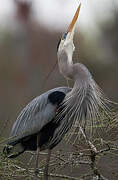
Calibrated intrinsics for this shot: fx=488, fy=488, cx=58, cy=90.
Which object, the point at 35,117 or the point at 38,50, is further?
the point at 38,50

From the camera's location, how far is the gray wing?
122 inches

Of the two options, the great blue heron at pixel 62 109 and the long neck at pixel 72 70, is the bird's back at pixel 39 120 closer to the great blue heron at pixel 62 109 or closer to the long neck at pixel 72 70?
the great blue heron at pixel 62 109

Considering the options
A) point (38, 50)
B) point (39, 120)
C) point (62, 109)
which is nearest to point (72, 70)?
point (62, 109)

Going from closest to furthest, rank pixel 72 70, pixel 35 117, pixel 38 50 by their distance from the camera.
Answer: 1. pixel 72 70
2. pixel 35 117
3. pixel 38 50

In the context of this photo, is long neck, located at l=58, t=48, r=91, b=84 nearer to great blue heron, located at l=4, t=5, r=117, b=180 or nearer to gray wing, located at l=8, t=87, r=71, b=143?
great blue heron, located at l=4, t=5, r=117, b=180

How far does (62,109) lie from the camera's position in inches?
123

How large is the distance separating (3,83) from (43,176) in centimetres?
533

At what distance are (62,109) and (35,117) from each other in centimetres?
22

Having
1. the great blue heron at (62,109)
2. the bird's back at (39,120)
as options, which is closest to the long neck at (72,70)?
the great blue heron at (62,109)

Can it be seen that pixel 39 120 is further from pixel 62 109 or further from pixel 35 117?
pixel 62 109

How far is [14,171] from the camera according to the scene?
2.41 m

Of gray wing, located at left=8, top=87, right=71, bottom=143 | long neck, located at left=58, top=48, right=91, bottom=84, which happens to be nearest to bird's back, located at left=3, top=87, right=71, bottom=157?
gray wing, located at left=8, top=87, right=71, bottom=143

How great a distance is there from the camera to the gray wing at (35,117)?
10.2 ft

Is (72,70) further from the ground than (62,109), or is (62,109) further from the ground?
(72,70)
